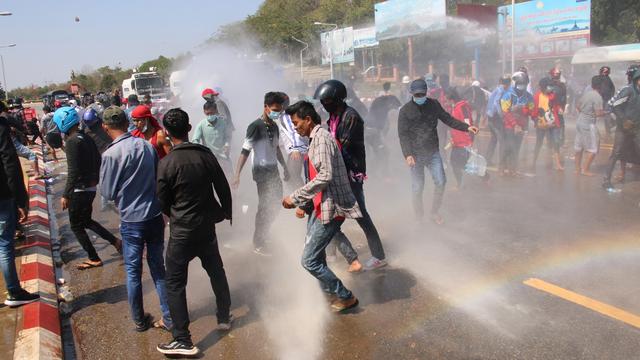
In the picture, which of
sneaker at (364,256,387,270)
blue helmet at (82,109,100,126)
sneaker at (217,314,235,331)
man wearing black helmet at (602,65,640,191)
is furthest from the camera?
man wearing black helmet at (602,65,640,191)

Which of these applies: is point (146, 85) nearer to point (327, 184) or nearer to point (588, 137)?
point (588, 137)

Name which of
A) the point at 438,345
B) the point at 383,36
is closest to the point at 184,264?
the point at 438,345

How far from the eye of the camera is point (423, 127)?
6215 mm

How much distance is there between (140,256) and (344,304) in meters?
1.67

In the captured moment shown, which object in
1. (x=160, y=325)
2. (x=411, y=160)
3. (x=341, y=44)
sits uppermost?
(x=341, y=44)

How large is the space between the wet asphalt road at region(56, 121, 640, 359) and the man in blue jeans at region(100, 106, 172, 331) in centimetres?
55

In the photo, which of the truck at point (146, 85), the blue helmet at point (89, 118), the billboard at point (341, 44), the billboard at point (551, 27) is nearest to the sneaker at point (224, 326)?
the blue helmet at point (89, 118)

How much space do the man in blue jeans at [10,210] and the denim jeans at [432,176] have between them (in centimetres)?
424

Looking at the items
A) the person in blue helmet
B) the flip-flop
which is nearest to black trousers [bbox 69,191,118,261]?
the person in blue helmet

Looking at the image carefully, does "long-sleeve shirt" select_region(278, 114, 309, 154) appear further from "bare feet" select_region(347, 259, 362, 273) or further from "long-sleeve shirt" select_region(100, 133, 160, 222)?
"long-sleeve shirt" select_region(100, 133, 160, 222)

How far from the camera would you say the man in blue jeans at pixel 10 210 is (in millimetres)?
4523

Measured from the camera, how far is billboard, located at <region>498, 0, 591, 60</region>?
1178 inches

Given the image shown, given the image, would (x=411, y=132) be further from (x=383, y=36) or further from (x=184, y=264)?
(x=383, y=36)

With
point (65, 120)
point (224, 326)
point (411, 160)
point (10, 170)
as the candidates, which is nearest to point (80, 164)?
point (65, 120)
